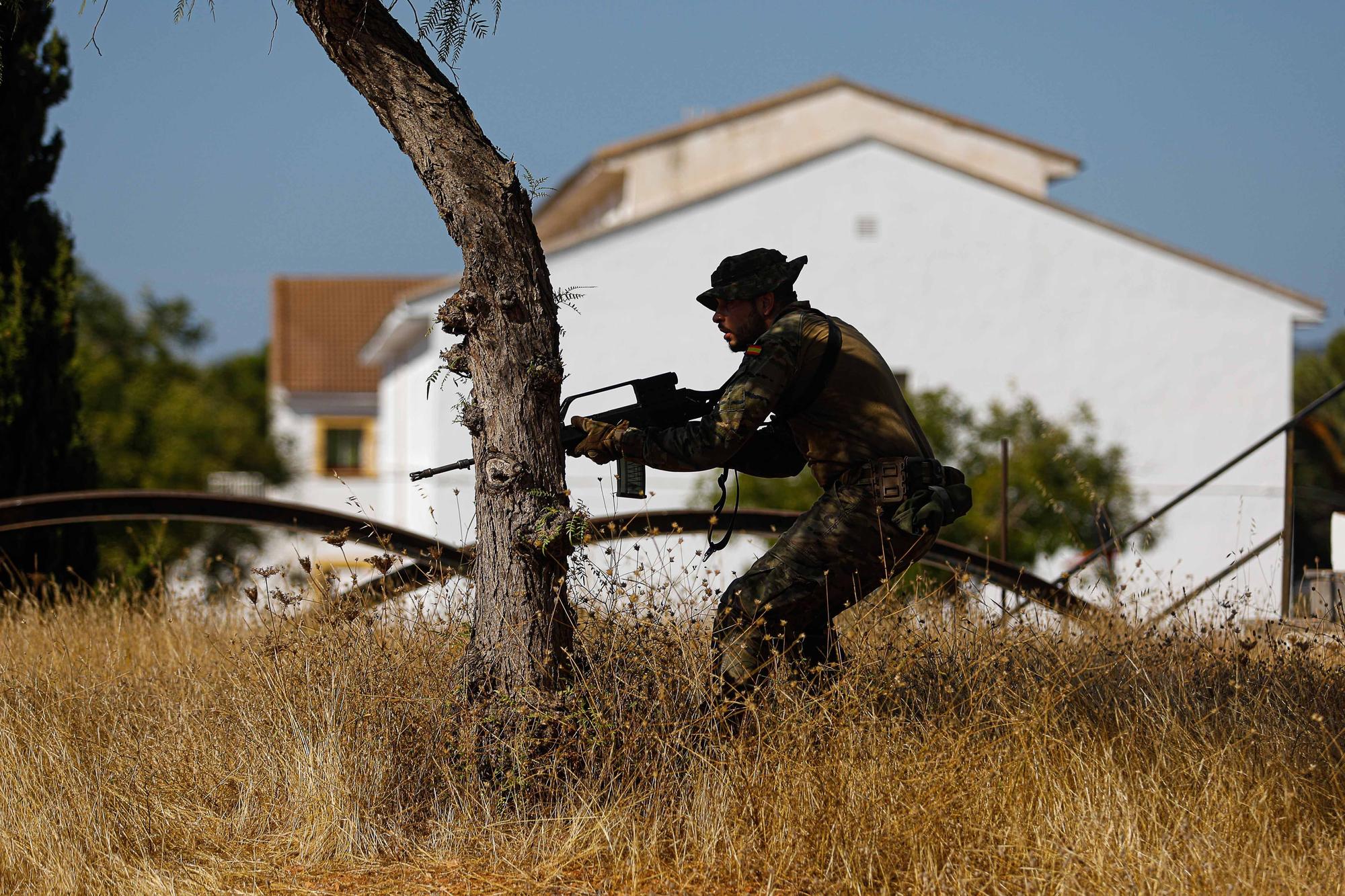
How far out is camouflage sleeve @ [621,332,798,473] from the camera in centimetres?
472

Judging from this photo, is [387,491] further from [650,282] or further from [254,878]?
[254,878]

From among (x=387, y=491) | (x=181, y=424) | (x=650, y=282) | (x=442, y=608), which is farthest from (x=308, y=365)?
(x=442, y=608)

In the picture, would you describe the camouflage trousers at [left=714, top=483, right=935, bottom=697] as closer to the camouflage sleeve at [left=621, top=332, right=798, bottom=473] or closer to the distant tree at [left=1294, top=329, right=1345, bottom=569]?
the camouflage sleeve at [left=621, top=332, right=798, bottom=473]

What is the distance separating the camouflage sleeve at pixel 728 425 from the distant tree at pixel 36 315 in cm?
661

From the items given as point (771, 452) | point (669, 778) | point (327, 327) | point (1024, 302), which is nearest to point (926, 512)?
point (771, 452)

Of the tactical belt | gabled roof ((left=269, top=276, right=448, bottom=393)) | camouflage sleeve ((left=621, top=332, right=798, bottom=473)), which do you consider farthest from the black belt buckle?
gabled roof ((left=269, top=276, right=448, bottom=393))

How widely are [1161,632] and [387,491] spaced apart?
93.0ft

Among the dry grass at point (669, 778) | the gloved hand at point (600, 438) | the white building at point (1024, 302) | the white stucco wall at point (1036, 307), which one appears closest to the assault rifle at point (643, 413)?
the gloved hand at point (600, 438)

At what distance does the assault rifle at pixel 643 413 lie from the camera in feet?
16.1

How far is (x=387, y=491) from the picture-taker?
3281cm

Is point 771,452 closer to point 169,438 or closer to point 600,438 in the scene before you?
point 600,438

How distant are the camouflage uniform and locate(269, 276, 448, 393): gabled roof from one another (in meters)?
37.9

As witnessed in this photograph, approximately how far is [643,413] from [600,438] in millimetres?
255

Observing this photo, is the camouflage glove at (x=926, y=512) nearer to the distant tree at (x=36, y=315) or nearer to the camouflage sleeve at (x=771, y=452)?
the camouflage sleeve at (x=771, y=452)
